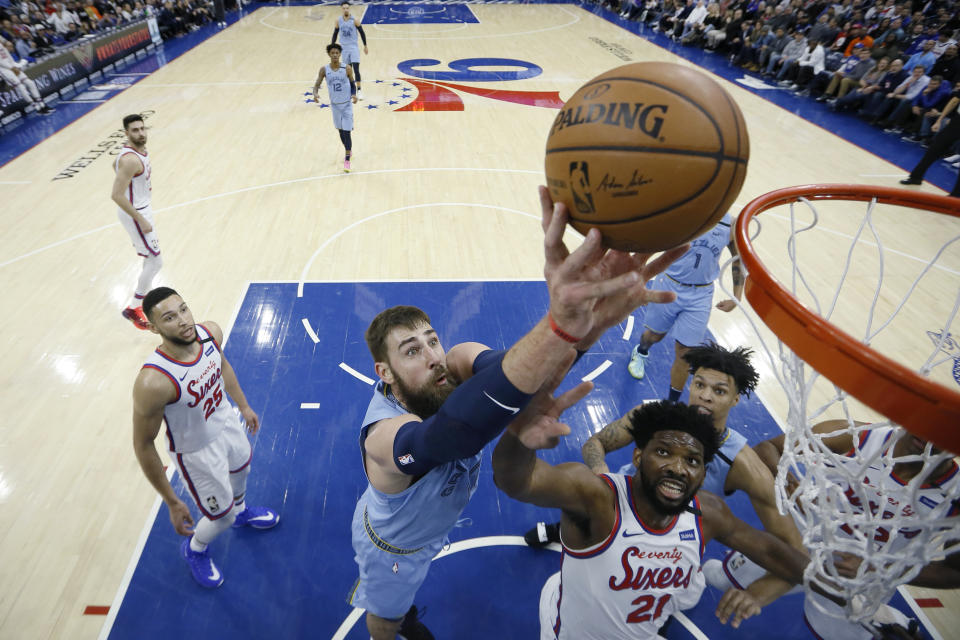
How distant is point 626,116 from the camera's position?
55.3 inches

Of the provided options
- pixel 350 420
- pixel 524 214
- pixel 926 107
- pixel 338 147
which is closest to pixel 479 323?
pixel 350 420

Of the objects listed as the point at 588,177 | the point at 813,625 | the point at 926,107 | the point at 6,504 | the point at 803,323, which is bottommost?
the point at 6,504

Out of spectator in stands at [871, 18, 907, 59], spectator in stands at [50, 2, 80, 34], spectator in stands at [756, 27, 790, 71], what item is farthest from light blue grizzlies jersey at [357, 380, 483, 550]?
spectator in stands at [50, 2, 80, 34]

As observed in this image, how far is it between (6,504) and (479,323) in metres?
3.77

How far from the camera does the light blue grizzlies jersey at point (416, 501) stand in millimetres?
2209

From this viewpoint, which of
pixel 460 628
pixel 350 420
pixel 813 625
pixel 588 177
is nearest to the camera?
pixel 588 177

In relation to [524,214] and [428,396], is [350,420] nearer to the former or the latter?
[428,396]

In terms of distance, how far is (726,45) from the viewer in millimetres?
15812

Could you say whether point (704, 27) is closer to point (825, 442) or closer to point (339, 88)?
point (339, 88)

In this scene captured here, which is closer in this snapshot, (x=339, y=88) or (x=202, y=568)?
(x=202, y=568)

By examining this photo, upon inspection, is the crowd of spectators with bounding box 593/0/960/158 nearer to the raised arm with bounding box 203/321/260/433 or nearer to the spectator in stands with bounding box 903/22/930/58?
the spectator in stands with bounding box 903/22/930/58

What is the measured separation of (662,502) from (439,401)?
993mm

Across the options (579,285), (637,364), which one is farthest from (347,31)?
(579,285)

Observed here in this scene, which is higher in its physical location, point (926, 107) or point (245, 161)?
point (926, 107)
